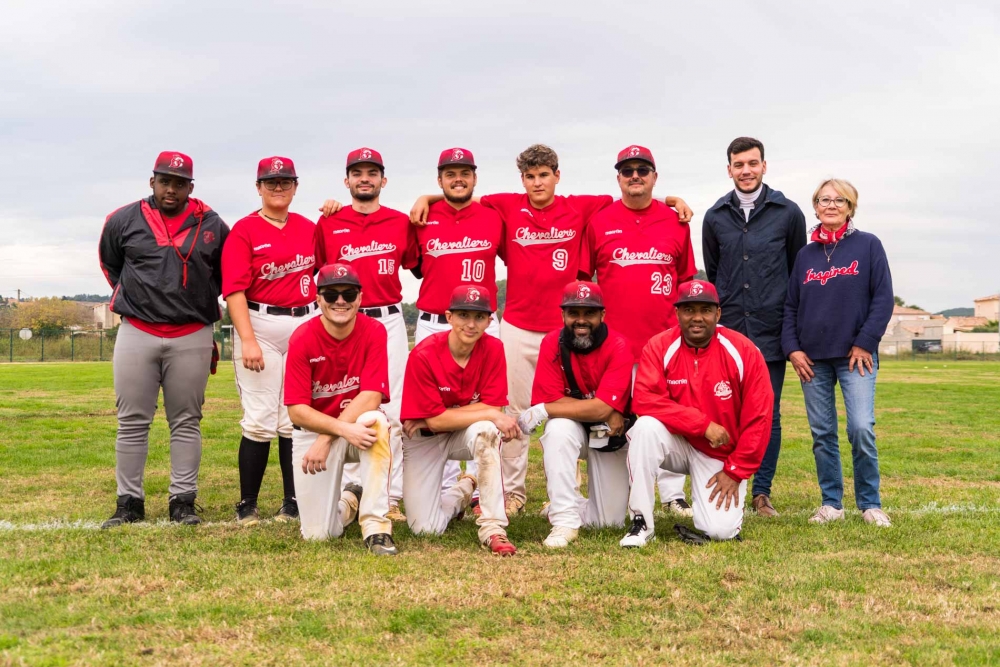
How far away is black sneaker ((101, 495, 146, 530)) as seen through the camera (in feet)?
20.0

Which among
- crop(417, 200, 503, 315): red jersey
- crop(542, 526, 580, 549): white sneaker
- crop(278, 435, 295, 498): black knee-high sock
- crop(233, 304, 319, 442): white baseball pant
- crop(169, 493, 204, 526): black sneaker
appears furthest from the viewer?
crop(417, 200, 503, 315): red jersey

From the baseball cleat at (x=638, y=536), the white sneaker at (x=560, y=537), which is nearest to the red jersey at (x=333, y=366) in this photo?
the white sneaker at (x=560, y=537)

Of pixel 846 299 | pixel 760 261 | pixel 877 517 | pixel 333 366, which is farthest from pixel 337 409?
pixel 877 517

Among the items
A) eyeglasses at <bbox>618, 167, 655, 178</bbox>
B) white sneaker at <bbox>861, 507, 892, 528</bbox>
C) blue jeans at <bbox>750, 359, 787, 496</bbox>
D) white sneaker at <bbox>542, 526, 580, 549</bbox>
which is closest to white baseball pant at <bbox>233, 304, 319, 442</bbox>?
white sneaker at <bbox>542, 526, 580, 549</bbox>

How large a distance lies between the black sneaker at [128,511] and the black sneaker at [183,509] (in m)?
0.21

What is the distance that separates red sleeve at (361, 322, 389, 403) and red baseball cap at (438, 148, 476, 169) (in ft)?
5.14

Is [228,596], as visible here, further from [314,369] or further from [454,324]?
[454,324]

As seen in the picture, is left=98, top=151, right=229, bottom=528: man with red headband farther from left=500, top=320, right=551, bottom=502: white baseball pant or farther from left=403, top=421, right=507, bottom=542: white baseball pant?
left=500, top=320, right=551, bottom=502: white baseball pant

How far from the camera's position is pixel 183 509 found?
628 cm

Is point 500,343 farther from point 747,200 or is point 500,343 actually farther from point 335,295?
point 747,200

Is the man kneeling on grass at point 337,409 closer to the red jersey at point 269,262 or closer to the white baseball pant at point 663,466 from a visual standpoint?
the red jersey at point 269,262

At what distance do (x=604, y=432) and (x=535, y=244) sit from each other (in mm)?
1656

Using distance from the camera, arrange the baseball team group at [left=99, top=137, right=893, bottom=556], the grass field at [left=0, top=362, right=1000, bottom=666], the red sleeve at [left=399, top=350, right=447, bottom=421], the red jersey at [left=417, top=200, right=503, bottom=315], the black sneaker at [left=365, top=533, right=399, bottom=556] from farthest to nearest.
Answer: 1. the red jersey at [left=417, top=200, right=503, bottom=315]
2. the red sleeve at [left=399, top=350, right=447, bottom=421]
3. the baseball team group at [left=99, top=137, right=893, bottom=556]
4. the black sneaker at [left=365, top=533, right=399, bottom=556]
5. the grass field at [left=0, top=362, right=1000, bottom=666]

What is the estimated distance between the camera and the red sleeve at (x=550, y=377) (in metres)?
5.89
